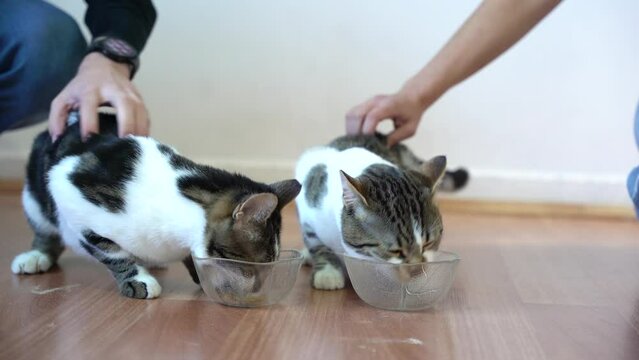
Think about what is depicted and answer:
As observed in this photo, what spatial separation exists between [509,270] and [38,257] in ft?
3.78

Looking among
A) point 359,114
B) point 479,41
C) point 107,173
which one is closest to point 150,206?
point 107,173

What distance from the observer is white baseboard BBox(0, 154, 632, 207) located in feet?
8.84

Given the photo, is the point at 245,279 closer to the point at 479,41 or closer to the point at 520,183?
the point at 479,41

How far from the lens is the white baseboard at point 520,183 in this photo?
2695 millimetres

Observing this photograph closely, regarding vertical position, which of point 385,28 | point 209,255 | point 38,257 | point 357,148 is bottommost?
point 38,257

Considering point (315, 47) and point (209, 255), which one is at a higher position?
point (315, 47)

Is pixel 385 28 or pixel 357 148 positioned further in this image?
pixel 385 28

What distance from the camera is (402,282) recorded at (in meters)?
1.24

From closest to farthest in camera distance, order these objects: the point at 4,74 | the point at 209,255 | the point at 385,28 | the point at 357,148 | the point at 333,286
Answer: the point at 209,255, the point at 333,286, the point at 357,148, the point at 4,74, the point at 385,28

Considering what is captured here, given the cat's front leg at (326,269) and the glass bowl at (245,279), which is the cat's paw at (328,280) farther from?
the glass bowl at (245,279)

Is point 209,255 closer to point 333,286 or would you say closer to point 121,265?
point 121,265

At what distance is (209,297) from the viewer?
1.30m

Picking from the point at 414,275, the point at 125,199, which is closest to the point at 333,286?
the point at 414,275

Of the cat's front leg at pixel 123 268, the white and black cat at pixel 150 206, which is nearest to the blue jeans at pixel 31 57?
the white and black cat at pixel 150 206
